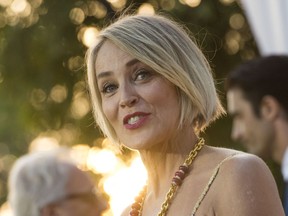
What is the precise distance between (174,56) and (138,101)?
215mm

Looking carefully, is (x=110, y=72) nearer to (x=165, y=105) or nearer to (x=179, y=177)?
(x=165, y=105)

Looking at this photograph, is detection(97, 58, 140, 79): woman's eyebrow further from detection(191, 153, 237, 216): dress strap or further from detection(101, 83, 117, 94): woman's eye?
detection(191, 153, 237, 216): dress strap

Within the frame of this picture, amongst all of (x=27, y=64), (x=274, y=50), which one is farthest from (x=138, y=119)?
(x=27, y=64)

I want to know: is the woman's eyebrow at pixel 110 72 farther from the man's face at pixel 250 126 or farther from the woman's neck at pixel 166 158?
the man's face at pixel 250 126

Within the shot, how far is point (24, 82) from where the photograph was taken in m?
10.8

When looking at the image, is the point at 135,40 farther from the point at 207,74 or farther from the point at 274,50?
the point at 274,50

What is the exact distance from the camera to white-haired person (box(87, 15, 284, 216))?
4488 millimetres

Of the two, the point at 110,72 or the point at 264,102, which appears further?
the point at 264,102

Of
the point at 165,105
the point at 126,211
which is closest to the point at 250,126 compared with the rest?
the point at 126,211

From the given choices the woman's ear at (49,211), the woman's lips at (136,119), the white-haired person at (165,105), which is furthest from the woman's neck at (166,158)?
the woman's ear at (49,211)

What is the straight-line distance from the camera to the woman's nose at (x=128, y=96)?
449 cm

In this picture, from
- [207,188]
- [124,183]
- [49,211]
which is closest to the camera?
[49,211]

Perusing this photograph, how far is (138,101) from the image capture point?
14.8 ft

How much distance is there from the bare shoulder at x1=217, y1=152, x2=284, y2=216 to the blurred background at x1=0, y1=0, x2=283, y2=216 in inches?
204
